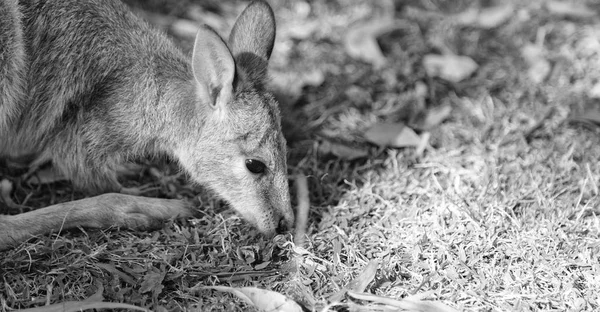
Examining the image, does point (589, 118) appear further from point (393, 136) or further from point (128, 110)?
point (128, 110)

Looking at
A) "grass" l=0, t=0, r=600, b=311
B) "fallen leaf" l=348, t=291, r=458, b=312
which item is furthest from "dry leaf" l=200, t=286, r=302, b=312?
"fallen leaf" l=348, t=291, r=458, b=312

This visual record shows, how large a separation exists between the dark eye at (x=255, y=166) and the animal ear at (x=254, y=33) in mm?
533

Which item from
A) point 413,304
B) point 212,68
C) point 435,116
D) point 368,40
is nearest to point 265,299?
point 413,304

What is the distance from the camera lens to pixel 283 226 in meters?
3.59

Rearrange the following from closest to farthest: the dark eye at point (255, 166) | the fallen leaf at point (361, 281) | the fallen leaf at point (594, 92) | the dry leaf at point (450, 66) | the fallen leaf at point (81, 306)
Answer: the fallen leaf at point (81, 306)
the fallen leaf at point (361, 281)
the dark eye at point (255, 166)
the fallen leaf at point (594, 92)
the dry leaf at point (450, 66)

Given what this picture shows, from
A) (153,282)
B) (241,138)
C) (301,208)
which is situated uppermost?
(241,138)

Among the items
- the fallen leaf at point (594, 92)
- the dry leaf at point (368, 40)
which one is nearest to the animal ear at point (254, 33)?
the dry leaf at point (368, 40)

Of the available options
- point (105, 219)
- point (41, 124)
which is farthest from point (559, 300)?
point (41, 124)

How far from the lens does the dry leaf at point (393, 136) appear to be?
4332 millimetres

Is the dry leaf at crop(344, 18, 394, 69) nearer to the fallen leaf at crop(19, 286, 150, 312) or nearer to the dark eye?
the dark eye

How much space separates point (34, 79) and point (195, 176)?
1.03 metres

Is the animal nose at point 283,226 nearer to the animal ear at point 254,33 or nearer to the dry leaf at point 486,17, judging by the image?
the animal ear at point 254,33

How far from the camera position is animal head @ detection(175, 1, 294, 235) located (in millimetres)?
3600

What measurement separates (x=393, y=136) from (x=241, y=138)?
116 cm
